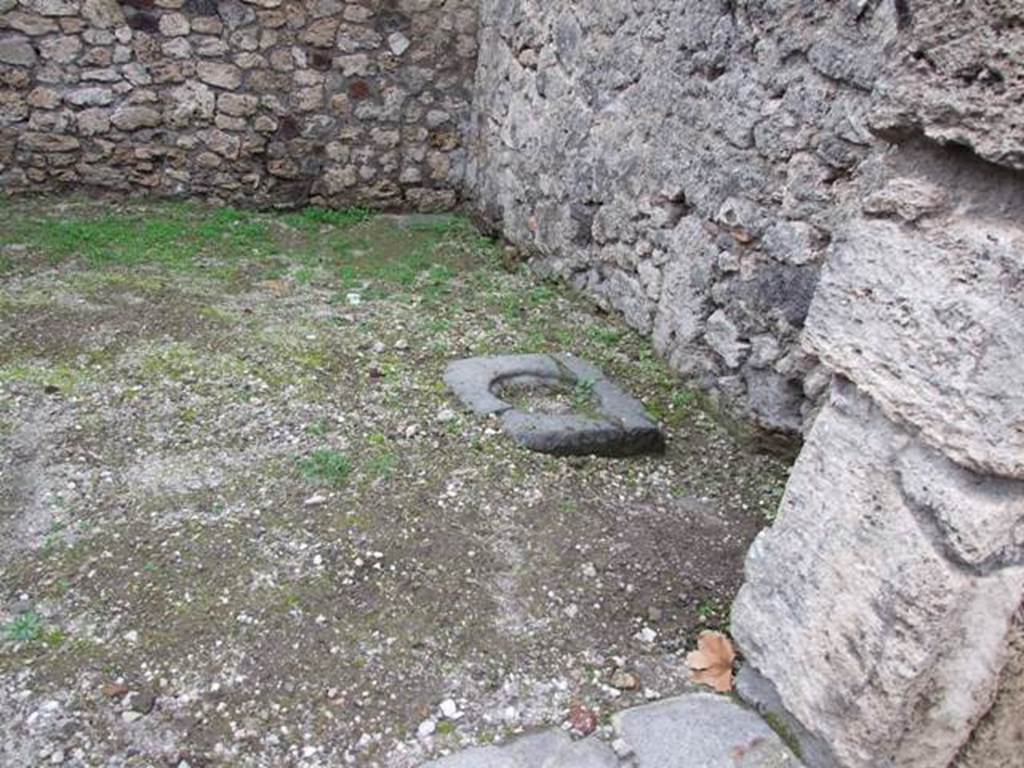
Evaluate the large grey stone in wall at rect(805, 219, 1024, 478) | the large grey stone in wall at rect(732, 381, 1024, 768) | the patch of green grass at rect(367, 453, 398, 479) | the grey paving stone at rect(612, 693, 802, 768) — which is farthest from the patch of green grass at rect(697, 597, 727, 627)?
the patch of green grass at rect(367, 453, 398, 479)

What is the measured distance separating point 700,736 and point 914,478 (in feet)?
2.19

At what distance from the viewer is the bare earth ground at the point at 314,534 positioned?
181 centimetres

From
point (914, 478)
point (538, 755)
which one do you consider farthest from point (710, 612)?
point (914, 478)

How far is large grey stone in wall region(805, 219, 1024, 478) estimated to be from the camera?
1242 mm

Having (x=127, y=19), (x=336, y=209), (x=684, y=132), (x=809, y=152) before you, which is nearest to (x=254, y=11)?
(x=127, y=19)

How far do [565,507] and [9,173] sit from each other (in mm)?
4052

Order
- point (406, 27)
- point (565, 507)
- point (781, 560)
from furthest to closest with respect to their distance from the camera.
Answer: point (406, 27), point (565, 507), point (781, 560)

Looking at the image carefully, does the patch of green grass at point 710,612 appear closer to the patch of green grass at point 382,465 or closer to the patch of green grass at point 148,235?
the patch of green grass at point 382,465

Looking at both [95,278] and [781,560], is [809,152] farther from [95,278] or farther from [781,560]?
[95,278]

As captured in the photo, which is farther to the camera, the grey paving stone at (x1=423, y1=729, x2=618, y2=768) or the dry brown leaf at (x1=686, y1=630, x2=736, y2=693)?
the dry brown leaf at (x1=686, y1=630, x2=736, y2=693)

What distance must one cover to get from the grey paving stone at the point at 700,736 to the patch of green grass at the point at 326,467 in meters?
1.12

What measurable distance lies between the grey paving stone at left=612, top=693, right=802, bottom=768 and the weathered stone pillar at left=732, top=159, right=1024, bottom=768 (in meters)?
0.11

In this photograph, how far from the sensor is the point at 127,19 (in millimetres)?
4773

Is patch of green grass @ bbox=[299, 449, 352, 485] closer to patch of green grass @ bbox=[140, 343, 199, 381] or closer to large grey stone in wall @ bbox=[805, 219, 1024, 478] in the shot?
patch of green grass @ bbox=[140, 343, 199, 381]
